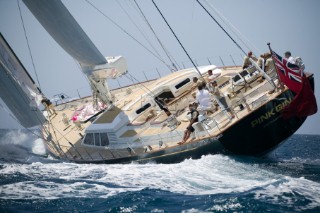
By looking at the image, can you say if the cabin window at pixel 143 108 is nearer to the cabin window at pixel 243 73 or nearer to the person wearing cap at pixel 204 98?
the person wearing cap at pixel 204 98

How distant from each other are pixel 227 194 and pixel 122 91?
17.5 m

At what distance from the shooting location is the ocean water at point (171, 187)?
9.20 meters

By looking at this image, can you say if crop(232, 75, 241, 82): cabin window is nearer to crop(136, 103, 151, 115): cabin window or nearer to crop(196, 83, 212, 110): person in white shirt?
crop(196, 83, 212, 110): person in white shirt

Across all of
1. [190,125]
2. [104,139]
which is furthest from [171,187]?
[104,139]

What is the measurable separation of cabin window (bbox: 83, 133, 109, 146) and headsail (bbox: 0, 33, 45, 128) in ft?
14.3

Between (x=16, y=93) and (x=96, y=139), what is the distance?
6.55 metres

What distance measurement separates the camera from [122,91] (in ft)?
86.6

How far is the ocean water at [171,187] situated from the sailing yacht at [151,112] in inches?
27.2

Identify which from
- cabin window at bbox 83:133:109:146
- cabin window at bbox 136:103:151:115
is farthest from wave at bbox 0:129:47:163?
cabin window at bbox 136:103:151:115

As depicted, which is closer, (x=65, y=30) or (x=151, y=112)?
(x=65, y=30)

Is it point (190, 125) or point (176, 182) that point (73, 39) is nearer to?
point (190, 125)

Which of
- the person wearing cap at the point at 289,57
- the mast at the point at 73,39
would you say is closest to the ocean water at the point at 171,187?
the person wearing cap at the point at 289,57

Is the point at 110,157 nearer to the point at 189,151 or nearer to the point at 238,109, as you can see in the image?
the point at 189,151

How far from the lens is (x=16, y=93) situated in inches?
809
